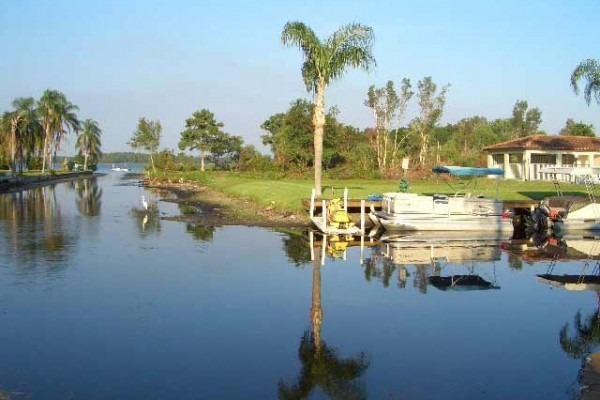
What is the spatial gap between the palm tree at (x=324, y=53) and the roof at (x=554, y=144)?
23241 mm

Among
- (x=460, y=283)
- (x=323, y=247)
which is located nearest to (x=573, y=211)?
(x=323, y=247)

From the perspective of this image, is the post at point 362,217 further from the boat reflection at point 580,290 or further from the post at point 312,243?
the boat reflection at point 580,290

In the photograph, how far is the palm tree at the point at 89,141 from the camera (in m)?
132

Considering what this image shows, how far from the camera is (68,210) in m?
42.9

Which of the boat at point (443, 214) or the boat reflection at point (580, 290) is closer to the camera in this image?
the boat reflection at point (580, 290)

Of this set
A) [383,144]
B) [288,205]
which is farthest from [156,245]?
[383,144]

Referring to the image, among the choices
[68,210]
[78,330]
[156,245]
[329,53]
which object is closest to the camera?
[78,330]

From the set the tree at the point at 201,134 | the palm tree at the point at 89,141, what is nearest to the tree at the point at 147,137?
the tree at the point at 201,134

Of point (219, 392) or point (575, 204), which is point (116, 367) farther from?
point (575, 204)

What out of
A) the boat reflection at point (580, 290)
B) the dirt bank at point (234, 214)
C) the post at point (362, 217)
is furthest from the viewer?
the dirt bank at point (234, 214)

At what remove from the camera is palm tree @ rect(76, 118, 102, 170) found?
432 ft

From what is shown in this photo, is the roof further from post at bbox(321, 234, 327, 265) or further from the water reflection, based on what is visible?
the water reflection

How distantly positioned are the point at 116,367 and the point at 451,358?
624 centimetres

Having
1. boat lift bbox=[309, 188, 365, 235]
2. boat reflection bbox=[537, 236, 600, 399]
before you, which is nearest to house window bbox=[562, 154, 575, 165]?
boat reflection bbox=[537, 236, 600, 399]
